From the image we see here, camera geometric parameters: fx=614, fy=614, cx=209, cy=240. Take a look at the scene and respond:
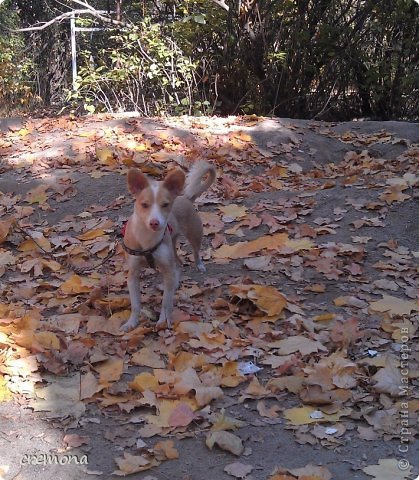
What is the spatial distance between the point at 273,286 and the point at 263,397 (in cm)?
136

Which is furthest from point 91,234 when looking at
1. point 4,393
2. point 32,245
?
point 4,393

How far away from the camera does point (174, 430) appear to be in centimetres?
280

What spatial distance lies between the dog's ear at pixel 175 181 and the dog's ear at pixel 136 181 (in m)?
0.13

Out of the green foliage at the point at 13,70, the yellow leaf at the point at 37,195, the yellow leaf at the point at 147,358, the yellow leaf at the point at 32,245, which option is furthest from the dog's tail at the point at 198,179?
the green foliage at the point at 13,70

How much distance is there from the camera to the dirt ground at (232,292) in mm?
2701

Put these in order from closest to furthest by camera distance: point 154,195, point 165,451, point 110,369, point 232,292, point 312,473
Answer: point 312,473, point 165,451, point 110,369, point 154,195, point 232,292

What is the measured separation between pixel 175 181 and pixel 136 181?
238 millimetres

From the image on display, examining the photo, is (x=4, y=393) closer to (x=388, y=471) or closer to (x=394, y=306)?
(x=388, y=471)

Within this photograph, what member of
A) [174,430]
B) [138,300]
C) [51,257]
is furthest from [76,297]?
[174,430]

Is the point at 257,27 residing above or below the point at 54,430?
above

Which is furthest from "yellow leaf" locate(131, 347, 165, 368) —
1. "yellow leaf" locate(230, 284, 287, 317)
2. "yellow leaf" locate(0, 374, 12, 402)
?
"yellow leaf" locate(230, 284, 287, 317)

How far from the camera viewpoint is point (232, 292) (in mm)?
4145

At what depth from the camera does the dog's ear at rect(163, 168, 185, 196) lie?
12.2 ft

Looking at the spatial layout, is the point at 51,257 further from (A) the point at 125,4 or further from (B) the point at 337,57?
(A) the point at 125,4
